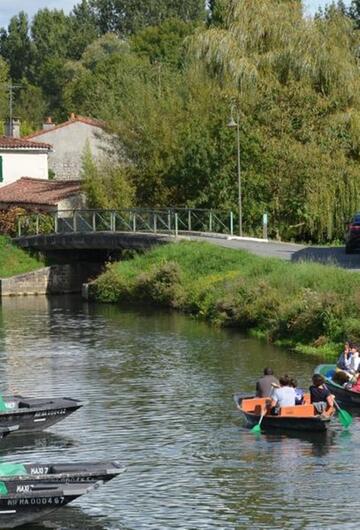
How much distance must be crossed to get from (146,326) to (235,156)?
1795cm

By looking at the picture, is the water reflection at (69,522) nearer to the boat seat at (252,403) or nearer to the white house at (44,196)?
the boat seat at (252,403)

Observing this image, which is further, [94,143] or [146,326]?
[94,143]

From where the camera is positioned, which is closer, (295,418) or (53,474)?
(53,474)

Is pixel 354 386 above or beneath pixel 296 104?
beneath

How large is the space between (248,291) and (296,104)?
21110mm

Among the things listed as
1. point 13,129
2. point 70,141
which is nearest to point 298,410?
point 70,141

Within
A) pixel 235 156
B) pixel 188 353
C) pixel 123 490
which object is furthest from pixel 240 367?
pixel 235 156

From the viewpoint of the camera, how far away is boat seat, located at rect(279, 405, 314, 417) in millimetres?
28844

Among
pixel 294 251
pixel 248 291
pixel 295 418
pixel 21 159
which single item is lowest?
pixel 295 418

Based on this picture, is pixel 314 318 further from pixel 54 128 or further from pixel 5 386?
pixel 54 128

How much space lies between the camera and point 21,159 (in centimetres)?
8169

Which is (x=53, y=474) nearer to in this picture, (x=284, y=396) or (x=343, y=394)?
(x=284, y=396)

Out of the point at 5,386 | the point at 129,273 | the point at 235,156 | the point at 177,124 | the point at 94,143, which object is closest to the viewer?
the point at 5,386

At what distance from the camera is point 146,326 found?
1987 inches
